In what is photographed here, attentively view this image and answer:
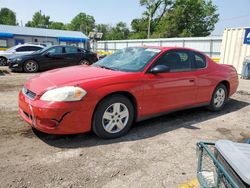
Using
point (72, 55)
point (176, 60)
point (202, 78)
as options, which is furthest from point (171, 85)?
point (72, 55)

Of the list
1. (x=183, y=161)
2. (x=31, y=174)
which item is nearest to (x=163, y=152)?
(x=183, y=161)

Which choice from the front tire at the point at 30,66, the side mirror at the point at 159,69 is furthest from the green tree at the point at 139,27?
the side mirror at the point at 159,69

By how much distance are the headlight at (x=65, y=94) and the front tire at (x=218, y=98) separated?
132 inches

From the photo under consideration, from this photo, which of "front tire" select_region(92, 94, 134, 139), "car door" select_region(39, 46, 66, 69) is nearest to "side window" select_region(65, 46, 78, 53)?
"car door" select_region(39, 46, 66, 69)

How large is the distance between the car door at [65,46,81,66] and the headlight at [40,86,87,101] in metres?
10.3

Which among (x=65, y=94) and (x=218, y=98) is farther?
(x=218, y=98)

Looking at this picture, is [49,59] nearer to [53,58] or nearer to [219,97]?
[53,58]

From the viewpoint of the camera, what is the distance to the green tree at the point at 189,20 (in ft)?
158

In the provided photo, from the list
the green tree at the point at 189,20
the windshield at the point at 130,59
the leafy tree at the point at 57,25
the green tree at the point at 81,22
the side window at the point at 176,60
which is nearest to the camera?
the windshield at the point at 130,59

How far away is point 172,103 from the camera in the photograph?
4.71m

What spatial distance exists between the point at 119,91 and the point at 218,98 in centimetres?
296

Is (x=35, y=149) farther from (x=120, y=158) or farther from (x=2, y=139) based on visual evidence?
(x=120, y=158)

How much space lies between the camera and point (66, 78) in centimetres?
390

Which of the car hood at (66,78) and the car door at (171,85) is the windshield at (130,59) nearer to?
the car door at (171,85)
